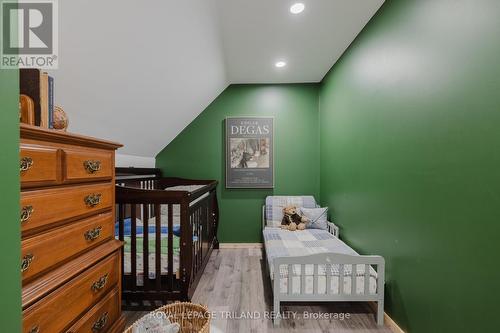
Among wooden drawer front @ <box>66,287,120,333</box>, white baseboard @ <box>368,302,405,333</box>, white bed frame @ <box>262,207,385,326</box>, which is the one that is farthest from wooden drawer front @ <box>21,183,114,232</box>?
white baseboard @ <box>368,302,405,333</box>

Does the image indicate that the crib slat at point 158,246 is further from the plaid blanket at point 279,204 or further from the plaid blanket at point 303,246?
the plaid blanket at point 279,204

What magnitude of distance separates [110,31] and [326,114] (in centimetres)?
260

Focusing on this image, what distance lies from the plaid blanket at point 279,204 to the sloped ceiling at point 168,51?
1.64 m

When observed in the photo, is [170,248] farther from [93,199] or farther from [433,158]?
[433,158]

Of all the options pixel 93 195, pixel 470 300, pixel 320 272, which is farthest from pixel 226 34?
pixel 470 300

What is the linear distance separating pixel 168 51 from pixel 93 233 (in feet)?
4.34

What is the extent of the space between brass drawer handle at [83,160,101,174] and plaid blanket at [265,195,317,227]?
2.36 meters

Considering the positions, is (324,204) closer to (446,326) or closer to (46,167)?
(446,326)

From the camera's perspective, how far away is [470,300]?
3.71 ft

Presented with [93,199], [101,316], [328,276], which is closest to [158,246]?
[101,316]

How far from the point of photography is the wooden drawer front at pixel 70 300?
32.2 inches

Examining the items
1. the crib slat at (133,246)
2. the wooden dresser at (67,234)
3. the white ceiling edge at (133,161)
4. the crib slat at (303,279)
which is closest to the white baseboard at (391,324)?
the crib slat at (303,279)

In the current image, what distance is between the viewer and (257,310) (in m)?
1.91

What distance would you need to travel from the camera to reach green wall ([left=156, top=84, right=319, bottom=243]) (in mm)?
3479
